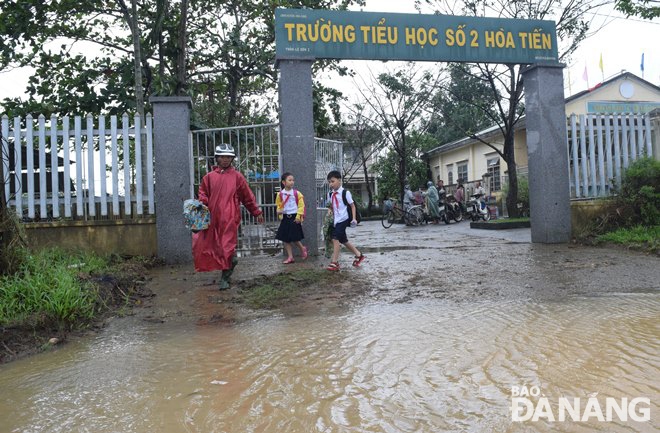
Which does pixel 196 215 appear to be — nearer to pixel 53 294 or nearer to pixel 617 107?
pixel 53 294

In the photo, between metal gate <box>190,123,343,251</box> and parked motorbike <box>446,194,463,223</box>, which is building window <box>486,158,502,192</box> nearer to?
parked motorbike <box>446,194,463,223</box>

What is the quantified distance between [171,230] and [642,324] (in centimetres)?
609

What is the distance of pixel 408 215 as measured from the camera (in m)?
18.8

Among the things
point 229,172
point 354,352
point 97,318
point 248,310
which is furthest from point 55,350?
point 229,172

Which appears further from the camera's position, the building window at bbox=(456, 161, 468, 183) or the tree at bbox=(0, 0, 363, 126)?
the building window at bbox=(456, 161, 468, 183)

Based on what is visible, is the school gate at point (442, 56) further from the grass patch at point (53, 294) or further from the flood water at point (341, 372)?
the flood water at point (341, 372)

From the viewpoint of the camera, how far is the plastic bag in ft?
18.0

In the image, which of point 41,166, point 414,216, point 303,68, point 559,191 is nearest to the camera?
point 41,166

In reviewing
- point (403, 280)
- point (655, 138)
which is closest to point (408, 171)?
point (655, 138)

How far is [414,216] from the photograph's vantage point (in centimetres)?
1873

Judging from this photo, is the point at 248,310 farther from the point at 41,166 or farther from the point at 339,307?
the point at 41,166

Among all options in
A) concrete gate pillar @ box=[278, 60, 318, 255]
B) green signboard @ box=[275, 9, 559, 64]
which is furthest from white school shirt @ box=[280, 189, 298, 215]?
green signboard @ box=[275, 9, 559, 64]

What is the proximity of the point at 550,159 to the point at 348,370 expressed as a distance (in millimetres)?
7638

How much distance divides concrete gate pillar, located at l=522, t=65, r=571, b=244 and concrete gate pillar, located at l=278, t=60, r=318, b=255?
4.18m
